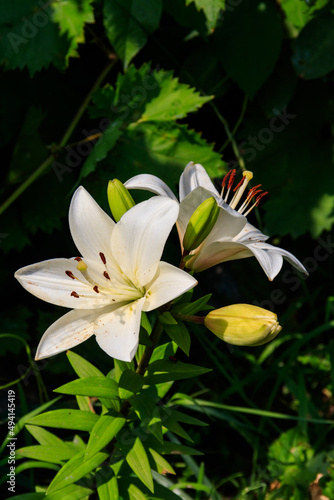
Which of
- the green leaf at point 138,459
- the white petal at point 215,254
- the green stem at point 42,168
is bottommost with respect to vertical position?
the green leaf at point 138,459

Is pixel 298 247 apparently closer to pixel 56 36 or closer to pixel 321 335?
pixel 321 335

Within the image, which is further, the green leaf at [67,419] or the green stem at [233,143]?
the green stem at [233,143]

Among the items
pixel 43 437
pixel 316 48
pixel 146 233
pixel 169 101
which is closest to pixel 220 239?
pixel 146 233

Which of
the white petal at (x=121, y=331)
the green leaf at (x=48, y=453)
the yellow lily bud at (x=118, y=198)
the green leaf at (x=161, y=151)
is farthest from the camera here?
the green leaf at (x=161, y=151)

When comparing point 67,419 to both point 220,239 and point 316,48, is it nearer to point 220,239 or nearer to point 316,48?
point 220,239

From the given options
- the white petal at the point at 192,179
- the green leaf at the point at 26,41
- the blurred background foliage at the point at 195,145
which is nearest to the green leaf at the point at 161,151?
the blurred background foliage at the point at 195,145

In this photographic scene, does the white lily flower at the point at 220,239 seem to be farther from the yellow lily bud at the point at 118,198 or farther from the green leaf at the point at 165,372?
the green leaf at the point at 165,372

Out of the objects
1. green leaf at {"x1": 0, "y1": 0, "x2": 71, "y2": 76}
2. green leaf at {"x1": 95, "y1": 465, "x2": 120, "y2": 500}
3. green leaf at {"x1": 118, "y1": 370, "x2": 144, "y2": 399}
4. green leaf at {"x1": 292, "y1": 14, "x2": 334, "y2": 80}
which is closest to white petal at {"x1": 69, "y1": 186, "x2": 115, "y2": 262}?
green leaf at {"x1": 118, "y1": 370, "x2": 144, "y2": 399}
